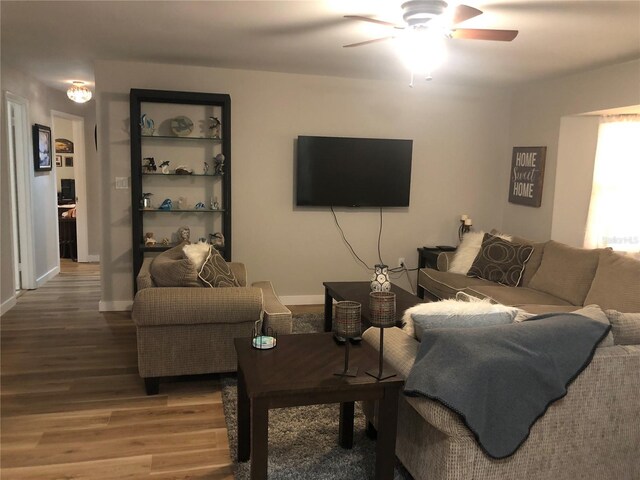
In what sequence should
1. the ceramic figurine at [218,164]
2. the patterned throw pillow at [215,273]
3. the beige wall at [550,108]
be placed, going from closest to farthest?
the patterned throw pillow at [215,273], the beige wall at [550,108], the ceramic figurine at [218,164]

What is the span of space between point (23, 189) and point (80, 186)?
2.09 m

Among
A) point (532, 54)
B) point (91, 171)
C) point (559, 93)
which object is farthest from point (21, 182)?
point (559, 93)

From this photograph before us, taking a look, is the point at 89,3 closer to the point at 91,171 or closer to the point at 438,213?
the point at 438,213

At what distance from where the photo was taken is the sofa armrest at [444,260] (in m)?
5.16

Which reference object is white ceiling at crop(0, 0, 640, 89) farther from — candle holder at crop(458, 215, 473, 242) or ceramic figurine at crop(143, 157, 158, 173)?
candle holder at crop(458, 215, 473, 242)

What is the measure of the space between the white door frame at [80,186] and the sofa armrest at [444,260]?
5.58 meters

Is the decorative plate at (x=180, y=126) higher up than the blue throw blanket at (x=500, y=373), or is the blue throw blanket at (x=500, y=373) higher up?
the decorative plate at (x=180, y=126)

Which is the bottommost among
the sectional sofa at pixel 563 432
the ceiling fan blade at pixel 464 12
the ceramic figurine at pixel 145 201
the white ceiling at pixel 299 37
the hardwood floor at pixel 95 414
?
the hardwood floor at pixel 95 414

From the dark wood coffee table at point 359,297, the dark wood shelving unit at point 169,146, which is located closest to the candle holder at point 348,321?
the dark wood coffee table at point 359,297

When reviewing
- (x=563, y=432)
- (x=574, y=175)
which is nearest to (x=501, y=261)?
(x=574, y=175)

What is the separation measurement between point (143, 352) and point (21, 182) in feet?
11.9

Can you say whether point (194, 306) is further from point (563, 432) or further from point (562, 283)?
point (562, 283)

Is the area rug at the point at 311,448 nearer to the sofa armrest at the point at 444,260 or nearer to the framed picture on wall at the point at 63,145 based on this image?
the sofa armrest at the point at 444,260

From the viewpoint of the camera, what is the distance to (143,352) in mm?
3240
